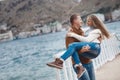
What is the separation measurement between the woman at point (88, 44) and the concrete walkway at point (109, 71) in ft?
3.26

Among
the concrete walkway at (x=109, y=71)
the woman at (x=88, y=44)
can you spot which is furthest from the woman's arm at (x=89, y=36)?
the concrete walkway at (x=109, y=71)

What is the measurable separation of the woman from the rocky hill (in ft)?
34.3

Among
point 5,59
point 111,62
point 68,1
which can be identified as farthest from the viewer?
point 5,59

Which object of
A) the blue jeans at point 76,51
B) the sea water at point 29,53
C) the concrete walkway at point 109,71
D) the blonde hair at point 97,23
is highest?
the blonde hair at point 97,23

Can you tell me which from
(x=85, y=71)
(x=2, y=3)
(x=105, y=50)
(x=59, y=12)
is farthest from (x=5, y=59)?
(x=85, y=71)

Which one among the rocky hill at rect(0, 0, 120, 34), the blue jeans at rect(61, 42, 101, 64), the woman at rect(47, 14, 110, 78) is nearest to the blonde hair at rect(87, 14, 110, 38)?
the woman at rect(47, 14, 110, 78)

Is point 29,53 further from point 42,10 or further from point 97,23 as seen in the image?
point 97,23

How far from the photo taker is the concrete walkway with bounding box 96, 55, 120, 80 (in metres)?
2.66

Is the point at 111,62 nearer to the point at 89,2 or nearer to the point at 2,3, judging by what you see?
the point at 89,2

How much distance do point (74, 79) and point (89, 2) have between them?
10.9 meters

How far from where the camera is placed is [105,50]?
350cm

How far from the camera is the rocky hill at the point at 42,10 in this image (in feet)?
41.4

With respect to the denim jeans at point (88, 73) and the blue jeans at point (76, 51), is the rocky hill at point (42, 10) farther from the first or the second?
the blue jeans at point (76, 51)

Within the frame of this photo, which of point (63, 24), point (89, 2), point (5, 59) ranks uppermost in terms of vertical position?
point (89, 2)
